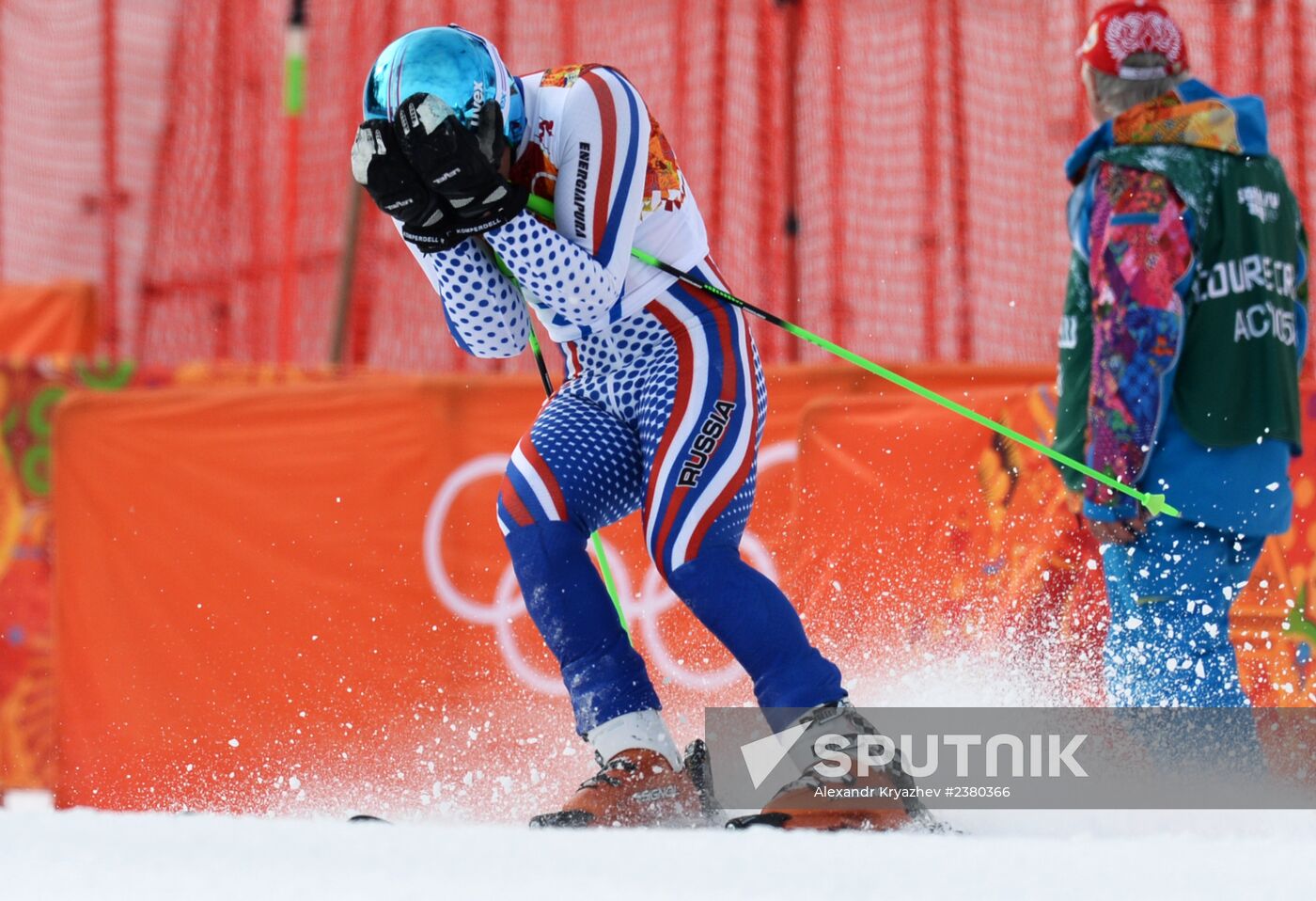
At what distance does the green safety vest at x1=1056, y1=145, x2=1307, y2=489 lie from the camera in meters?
3.59

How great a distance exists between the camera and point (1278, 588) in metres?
4.28

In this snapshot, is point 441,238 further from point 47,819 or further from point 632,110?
point 47,819

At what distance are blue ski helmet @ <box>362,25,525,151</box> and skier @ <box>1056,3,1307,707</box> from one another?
5.02 feet

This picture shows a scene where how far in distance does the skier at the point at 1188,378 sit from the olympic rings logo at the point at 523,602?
4.69 feet

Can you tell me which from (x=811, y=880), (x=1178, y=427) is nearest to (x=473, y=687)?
(x=1178, y=427)

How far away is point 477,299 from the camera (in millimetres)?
3072

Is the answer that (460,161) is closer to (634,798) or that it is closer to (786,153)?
(634,798)

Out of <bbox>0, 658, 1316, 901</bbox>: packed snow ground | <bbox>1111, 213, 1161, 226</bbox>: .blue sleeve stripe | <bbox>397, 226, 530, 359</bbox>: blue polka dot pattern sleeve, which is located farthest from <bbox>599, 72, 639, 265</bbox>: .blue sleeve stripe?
<bbox>1111, 213, 1161, 226</bbox>: .blue sleeve stripe

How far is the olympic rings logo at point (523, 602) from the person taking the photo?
192 inches

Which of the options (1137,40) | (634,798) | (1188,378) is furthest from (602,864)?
(1137,40)

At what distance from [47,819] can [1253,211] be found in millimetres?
2869

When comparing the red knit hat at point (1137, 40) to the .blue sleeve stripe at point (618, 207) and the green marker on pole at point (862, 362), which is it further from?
the .blue sleeve stripe at point (618, 207)

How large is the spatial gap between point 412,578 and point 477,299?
7.64ft

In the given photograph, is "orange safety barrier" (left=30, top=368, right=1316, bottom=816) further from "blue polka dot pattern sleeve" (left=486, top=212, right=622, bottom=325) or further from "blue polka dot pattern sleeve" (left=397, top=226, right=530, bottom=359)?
"blue polka dot pattern sleeve" (left=486, top=212, right=622, bottom=325)
